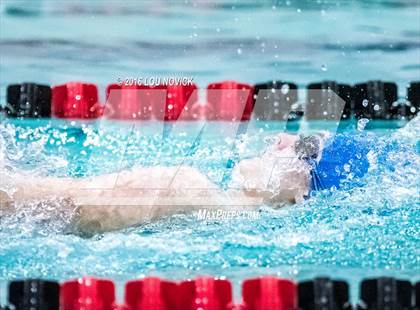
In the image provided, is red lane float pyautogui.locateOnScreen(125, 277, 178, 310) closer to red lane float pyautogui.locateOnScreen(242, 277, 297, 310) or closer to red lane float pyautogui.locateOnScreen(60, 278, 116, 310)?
red lane float pyautogui.locateOnScreen(60, 278, 116, 310)

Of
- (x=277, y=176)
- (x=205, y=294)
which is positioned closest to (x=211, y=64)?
(x=277, y=176)

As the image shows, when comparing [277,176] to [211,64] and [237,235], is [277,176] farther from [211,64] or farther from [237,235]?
[211,64]

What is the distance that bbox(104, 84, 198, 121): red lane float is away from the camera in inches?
119

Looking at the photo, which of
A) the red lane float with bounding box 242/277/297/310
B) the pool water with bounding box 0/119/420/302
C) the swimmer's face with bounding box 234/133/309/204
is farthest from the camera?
the swimmer's face with bounding box 234/133/309/204

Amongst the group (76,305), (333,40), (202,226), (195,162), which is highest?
(333,40)

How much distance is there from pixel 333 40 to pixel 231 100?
15.3 inches

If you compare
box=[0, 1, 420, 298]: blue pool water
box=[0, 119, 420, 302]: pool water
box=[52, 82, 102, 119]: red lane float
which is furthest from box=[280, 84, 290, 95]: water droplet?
box=[52, 82, 102, 119]: red lane float

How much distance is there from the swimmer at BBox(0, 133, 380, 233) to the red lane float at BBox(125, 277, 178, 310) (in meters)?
0.24

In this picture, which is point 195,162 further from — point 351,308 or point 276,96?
point 351,308

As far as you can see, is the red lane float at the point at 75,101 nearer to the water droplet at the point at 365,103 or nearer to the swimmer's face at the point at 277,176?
the swimmer's face at the point at 277,176

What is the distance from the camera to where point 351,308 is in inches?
94.5

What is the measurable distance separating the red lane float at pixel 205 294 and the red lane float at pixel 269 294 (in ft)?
0.17

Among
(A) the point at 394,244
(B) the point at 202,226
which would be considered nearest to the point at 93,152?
(B) the point at 202,226

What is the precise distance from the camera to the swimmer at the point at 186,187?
105 inches
